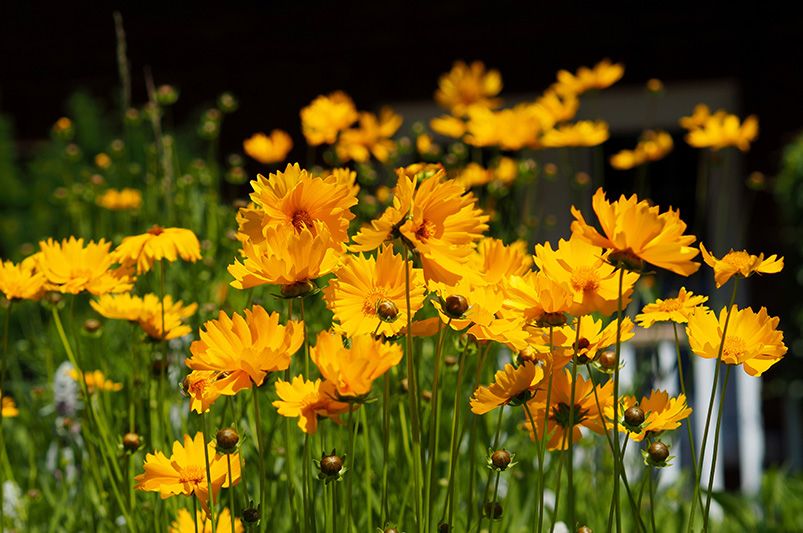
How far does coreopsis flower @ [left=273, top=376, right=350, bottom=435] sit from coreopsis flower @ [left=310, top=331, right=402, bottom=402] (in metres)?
0.03

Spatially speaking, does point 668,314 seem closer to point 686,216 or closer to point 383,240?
point 383,240

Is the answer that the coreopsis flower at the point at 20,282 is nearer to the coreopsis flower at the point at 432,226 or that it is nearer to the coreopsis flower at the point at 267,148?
the coreopsis flower at the point at 432,226

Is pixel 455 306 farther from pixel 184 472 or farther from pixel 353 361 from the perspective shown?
pixel 184 472

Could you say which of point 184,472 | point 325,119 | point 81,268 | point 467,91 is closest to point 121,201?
point 325,119

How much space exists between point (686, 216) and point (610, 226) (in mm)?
4541

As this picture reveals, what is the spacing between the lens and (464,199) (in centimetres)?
95

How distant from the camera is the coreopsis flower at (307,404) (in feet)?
2.98

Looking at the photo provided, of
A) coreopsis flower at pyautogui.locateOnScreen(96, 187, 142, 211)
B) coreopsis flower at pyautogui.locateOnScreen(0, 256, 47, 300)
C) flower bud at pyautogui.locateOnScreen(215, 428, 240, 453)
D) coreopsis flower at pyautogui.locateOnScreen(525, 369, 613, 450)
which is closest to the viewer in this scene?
flower bud at pyautogui.locateOnScreen(215, 428, 240, 453)

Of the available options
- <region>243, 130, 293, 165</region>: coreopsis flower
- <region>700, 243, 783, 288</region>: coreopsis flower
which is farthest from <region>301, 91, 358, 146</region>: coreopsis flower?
<region>700, 243, 783, 288</region>: coreopsis flower

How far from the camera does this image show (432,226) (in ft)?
3.11

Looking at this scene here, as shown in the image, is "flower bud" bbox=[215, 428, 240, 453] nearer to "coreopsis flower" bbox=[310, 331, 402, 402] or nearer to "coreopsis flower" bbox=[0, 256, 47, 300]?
"coreopsis flower" bbox=[310, 331, 402, 402]

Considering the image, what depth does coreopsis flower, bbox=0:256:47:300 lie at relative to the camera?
3.98ft

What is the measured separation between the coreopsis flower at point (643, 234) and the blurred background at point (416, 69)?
3871mm

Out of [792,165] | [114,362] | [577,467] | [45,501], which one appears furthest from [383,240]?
[792,165]
